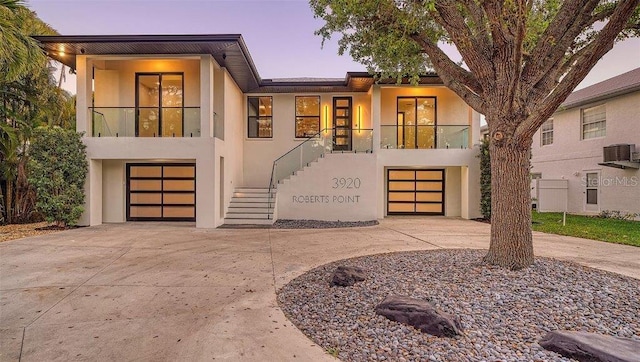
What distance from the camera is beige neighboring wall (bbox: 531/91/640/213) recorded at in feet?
45.4

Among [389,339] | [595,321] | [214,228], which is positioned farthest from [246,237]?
[595,321]

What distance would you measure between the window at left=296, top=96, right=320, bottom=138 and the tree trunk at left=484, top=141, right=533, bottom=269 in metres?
10.9

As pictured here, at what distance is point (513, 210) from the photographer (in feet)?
16.5

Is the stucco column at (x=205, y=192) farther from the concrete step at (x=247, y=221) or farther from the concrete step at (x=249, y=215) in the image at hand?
the concrete step at (x=249, y=215)

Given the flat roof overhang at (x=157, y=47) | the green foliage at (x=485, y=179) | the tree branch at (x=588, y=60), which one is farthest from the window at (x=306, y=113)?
the tree branch at (x=588, y=60)

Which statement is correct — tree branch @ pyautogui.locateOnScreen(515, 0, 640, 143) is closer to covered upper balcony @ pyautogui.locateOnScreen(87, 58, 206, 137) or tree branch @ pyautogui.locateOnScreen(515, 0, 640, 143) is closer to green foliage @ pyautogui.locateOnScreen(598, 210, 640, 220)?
covered upper balcony @ pyautogui.locateOnScreen(87, 58, 206, 137)

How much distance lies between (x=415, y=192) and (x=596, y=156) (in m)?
8.67

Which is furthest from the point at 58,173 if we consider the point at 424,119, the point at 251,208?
the point at 424,119

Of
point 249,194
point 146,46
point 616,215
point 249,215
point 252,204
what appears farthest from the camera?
point 616,215

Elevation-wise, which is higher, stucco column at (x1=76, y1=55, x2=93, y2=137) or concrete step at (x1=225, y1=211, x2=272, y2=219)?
stucco column at (x1=76, y1=55, x2=93, y2=137)

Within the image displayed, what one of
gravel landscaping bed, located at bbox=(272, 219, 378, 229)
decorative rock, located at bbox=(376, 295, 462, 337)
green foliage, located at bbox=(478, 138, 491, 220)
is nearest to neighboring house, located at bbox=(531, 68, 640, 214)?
green foliage, located at bbox=(478, 138, 491, 220)

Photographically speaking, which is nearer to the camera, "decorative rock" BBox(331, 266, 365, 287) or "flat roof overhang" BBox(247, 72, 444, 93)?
"decorative rock" BBox(331, 266, 365, 287)

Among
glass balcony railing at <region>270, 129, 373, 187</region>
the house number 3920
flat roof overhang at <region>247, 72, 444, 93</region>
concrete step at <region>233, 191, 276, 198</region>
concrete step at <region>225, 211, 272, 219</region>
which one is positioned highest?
flat roof overhang at <region>247, 72, 444, 93</region>

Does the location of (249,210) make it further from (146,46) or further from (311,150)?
(146,46)
